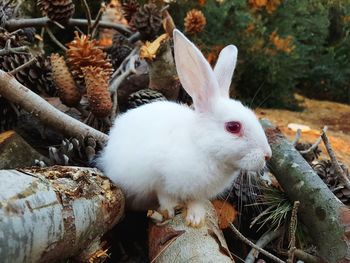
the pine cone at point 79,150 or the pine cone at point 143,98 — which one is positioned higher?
the pine cone at point 143,98

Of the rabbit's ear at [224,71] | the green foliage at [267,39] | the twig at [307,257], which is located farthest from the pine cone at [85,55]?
the green foliage at [267,39]

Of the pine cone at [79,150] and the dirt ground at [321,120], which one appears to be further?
the dirt ground at [321,120]

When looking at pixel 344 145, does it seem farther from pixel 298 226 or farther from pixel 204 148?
pixel 204 148

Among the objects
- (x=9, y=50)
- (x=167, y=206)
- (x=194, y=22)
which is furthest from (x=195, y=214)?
(x=194, y=22)

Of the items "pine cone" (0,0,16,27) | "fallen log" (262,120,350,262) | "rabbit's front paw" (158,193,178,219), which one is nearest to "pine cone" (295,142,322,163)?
"fallen log" (262,120,350,262)

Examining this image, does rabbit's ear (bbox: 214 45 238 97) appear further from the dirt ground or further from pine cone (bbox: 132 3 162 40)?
the dirt ground

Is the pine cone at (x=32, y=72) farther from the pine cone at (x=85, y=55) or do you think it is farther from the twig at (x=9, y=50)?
the pine cone at (x=85, y=55)

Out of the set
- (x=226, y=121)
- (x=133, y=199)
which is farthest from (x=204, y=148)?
(x=133, y=199)
